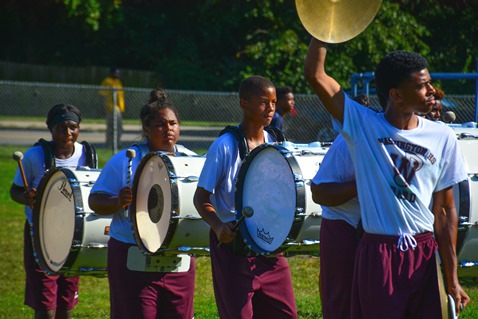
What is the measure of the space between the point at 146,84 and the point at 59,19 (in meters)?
3.78

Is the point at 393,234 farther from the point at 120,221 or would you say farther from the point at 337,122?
the point at 120,221

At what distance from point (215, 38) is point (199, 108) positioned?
11.8 m

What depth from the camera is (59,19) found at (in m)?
31.7

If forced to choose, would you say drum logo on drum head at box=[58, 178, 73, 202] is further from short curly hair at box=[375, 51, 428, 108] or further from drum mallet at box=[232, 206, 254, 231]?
short curly hair at box=[375, 51, 428, 108]

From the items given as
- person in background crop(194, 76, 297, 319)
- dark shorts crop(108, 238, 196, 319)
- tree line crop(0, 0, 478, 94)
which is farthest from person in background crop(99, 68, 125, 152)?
person in background crop(194, 76, 297, 319)

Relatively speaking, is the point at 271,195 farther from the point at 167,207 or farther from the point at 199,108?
the point at 199,108

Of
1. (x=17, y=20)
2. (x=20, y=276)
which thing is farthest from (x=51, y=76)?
(x=20, y=276)

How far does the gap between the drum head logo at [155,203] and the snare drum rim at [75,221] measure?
769mm

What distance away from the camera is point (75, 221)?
6785 millimetres

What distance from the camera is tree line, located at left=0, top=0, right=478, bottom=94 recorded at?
21.4 metres

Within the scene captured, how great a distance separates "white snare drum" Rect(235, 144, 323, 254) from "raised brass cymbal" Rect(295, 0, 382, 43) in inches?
55.2

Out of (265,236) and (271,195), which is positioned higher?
(271,195)

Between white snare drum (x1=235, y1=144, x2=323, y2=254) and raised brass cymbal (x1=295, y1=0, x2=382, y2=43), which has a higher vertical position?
raised brass cymbal (x1=295, y1=0, x2=382, y2=43)

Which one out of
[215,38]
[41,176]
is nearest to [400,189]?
[41,176]
